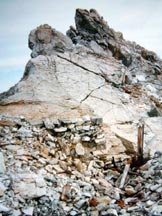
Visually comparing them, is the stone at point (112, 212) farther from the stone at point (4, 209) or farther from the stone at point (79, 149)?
the stone at point (79, 149)

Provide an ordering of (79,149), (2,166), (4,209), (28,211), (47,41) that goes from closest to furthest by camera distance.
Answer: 1. (4,209)
2. (28,211)
3. (2,166)
4. (79,149)
5. (47,41)

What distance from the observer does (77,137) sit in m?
9.30

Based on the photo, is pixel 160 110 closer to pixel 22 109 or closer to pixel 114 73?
pixel 114 73

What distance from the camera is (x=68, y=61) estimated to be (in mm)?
13695

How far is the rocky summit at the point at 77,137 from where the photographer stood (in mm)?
6656

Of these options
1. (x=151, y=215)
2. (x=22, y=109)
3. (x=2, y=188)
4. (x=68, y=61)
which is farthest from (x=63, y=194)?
(x=68, y=61)

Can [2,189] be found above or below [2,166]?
below

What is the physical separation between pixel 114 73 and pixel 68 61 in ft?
8.45

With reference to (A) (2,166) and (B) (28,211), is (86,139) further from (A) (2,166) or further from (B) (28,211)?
(B) (28,211)

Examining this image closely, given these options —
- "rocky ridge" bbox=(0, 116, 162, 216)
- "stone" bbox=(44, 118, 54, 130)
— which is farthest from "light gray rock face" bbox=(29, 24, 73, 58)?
"rocky ridge" bbox=(0, 116, 162, 216)

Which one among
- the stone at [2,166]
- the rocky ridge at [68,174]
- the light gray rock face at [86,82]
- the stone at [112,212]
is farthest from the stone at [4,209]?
the light gray rock face at [86,82]

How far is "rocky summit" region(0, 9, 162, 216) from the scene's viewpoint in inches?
262

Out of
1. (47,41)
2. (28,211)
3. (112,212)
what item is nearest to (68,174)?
(112,212)

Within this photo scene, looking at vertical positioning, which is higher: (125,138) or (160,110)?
(160,110)
